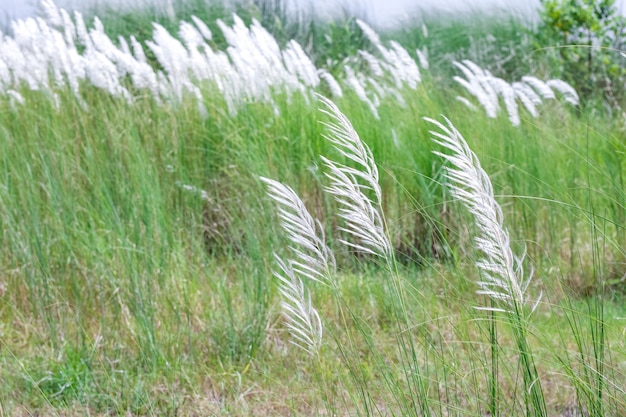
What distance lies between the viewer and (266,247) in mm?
3941

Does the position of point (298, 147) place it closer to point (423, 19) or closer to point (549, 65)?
point (549, 65)

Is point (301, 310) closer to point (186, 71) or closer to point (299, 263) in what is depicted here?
point (299, 263)

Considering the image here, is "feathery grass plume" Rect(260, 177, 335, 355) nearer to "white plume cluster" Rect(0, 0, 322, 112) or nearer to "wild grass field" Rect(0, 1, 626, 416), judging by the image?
"wild grass field" Rect(0, 1, 626, 416)

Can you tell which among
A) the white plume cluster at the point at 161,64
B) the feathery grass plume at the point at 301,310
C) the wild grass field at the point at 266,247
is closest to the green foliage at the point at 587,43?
the wild grass field at the point at 266,247

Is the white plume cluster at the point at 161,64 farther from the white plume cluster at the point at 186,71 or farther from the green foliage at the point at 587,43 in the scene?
the green foliage at the point at 587,43

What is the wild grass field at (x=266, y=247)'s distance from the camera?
2135 millimetres

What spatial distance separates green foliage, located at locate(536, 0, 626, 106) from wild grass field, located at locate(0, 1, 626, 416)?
1949 millimetres

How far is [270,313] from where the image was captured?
3451 millimetres

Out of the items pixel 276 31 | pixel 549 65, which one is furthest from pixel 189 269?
pixel 276 31

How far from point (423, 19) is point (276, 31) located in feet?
7.18

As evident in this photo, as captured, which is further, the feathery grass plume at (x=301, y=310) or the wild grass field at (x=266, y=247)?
the wild grass field at (x=266, y=247)

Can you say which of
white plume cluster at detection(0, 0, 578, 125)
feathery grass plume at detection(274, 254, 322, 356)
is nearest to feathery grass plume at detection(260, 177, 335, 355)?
feathery grass plume at detection(274, 254, 322, 356)

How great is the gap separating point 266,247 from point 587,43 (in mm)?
5302

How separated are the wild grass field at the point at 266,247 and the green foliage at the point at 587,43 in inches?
76.7
